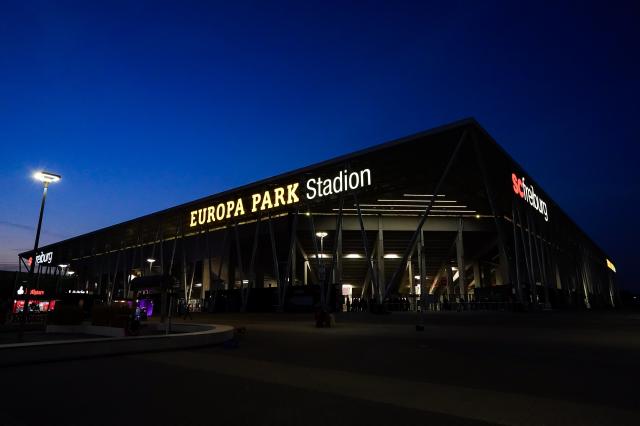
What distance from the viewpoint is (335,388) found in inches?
250

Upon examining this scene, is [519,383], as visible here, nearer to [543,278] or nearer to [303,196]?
[303,196]

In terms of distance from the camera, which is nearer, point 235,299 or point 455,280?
point 235,299

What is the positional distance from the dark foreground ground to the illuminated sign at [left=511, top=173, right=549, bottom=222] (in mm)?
28727

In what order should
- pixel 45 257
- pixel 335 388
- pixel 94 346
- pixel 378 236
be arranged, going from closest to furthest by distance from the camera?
pixel 335 388 < pixel 94 346 < pixel 378 236 < pixel 45 257

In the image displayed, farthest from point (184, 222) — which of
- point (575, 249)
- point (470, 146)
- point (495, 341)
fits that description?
point (575, 249)

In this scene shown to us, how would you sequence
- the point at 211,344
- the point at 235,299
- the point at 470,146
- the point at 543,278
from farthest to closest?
1. the point at 543,278
2. the point at 235,299
3. the point at 470,146
4. the point at 211,344

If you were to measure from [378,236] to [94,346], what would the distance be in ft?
137

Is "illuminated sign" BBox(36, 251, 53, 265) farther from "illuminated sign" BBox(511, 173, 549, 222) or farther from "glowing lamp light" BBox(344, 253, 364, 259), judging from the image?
"illuminated sign" BBox(511, 173, 549, 222)

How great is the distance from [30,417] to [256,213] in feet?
129

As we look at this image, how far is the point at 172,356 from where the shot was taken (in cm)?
1032

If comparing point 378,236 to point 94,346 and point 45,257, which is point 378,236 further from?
point 45,257

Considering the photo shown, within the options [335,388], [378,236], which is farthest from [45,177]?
[378,236]

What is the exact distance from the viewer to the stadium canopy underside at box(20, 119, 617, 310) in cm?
3456

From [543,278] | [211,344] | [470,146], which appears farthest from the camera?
[543,278]
